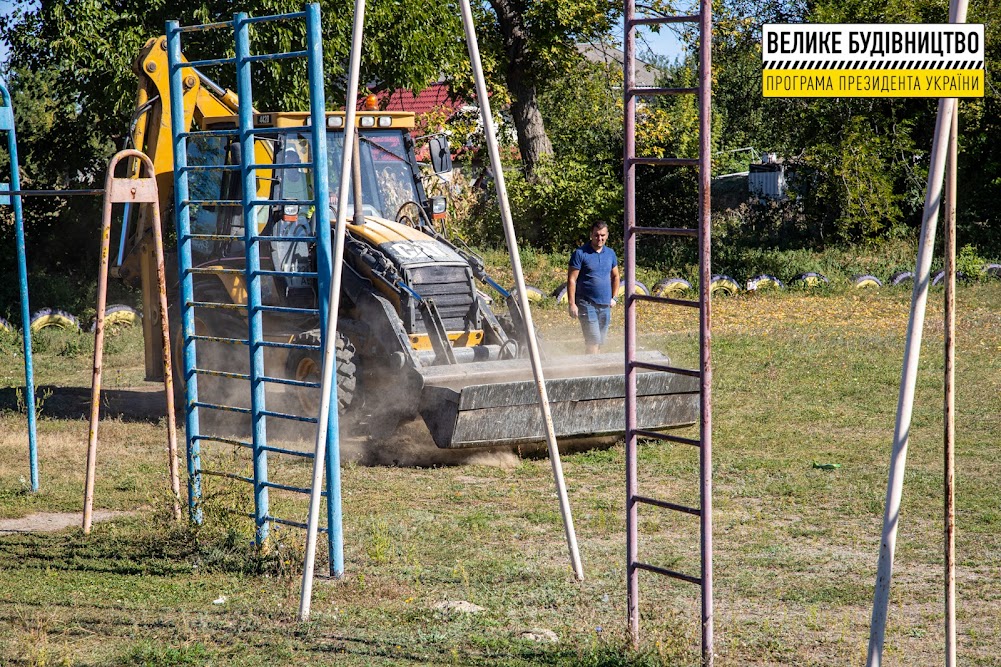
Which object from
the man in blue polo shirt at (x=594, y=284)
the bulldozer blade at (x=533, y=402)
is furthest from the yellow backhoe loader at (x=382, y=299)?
the man in blue polo shirt at (x=594, y=284)

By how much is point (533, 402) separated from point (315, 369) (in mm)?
2138

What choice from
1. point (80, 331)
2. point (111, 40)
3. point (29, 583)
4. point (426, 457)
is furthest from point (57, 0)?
point (29, 583)

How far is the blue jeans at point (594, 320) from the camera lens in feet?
34.8

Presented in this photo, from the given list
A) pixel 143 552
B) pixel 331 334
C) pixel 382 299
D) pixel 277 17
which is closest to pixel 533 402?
pixel 382 299

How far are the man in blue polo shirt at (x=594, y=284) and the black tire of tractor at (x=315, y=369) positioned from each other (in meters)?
2.56

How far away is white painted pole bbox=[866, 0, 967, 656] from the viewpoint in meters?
3.55

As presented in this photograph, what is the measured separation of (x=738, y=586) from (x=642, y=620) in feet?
2.66

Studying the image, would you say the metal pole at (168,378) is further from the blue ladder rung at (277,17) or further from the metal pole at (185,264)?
the blue ladder rung at (277,17)

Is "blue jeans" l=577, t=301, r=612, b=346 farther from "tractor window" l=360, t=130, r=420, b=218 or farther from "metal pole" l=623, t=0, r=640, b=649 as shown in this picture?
"metal pole" l=623, t=0, r=640, b=649

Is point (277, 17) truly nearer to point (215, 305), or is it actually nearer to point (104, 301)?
point (215, 305)

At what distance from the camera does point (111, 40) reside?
568 inches

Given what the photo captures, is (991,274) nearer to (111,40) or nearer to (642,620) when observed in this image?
(111,40)

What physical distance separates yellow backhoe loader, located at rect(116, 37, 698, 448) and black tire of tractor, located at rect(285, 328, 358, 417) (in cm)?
1

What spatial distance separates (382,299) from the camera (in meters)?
8.87
